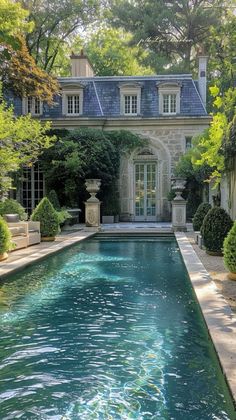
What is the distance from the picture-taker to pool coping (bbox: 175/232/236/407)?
332 centimetres

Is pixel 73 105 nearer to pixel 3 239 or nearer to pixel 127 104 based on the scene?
pixel 127 104

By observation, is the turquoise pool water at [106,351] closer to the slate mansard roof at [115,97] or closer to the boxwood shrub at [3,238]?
the boxwood shrub at [3,238]

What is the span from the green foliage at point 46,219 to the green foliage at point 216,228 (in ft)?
16.4

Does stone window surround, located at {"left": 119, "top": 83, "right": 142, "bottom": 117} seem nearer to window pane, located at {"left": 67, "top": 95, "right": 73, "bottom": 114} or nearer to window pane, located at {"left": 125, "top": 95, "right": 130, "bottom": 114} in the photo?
window pane, located at {"left": 125, "top": 95, "right": 130, "bottom": 114}

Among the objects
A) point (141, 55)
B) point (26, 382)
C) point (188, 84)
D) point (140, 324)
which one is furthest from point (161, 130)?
point (26, 382)

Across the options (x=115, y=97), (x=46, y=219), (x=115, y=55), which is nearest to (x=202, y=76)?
(x=115, y=97)

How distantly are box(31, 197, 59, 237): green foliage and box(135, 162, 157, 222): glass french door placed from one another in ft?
27.8

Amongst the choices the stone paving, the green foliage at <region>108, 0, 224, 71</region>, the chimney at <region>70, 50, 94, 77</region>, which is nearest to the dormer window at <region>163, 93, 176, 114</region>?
the chimney at <region>70, 50, 94, 77</region>

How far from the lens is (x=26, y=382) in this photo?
3473 millimetres

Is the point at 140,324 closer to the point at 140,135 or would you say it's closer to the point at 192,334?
the point at 192,334

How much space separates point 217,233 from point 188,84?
13.7 metres

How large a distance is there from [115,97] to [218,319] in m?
18.2

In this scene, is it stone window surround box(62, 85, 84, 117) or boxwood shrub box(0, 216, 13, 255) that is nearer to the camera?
boxwood shrub box(0, 216, 13, 255)

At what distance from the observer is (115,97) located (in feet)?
70.6
